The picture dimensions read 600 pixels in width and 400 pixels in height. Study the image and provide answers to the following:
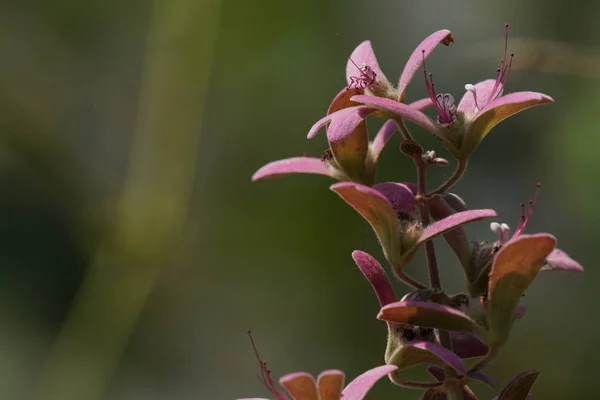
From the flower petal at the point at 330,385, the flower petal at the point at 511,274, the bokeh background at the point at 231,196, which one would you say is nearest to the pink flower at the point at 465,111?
the flower petal at the point at 511,274

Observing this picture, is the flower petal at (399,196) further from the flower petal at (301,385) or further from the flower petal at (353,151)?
the flower petal at (301,385)

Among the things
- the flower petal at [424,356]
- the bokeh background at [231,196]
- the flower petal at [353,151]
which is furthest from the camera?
the bokeh background at [231,196]

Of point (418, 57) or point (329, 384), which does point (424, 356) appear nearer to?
point (329, 384)

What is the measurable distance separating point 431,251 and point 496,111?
13 centimetres

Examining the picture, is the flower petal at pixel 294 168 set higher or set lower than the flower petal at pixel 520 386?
higher

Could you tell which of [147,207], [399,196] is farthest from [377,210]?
[147,207]

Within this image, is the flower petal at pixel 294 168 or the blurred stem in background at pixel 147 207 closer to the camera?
the flower petal at pixel 294 168

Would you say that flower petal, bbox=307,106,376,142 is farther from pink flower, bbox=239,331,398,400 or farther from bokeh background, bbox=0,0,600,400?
bokeh background, bbox=0,0,600,400

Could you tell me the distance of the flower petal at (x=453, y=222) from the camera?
0.61 meters

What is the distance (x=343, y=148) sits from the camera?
2.35 ft

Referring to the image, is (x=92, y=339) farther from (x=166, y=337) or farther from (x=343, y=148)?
(x=343, y=148)

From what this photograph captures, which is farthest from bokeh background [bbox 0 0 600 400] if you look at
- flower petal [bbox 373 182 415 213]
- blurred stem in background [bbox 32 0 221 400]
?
flower petal [bbox 373 182 415 213]

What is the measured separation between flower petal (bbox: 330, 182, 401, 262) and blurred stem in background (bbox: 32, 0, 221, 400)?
5.16ft

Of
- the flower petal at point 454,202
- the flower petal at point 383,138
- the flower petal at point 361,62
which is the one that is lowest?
the flower petal at point 454,202
